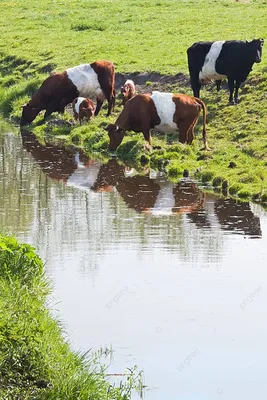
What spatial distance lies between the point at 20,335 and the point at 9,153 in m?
12.8

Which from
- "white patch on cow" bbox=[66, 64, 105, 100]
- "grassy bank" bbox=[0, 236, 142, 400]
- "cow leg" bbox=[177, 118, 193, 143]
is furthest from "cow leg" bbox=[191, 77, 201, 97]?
"grassy bank" bbox=[0, 236, 142, 400]

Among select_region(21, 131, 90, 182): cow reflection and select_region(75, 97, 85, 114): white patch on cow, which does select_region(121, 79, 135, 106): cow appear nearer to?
select_region(75, 97, 85, 114): white patch on cow

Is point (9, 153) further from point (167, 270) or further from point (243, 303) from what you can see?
point (243, 303)

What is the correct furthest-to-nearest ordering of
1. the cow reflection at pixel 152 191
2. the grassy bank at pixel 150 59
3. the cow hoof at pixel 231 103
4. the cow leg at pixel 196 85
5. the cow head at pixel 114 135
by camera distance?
1. the cow leg at pixel 196 85
2. the cow hoof at pixel 231 103
3. the cow head at pixel 114 135
4. the grassy bank at pixel 150 59
5. the cow reflection at pixel 152 191

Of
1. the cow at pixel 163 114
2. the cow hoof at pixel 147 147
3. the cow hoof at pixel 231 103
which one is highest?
the cow at pixel 163 114

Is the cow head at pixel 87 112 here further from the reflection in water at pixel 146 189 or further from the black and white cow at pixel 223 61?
the black and white cow at pixel 223 61

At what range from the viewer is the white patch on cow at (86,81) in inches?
956

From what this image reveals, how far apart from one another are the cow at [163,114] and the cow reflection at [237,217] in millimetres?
3840

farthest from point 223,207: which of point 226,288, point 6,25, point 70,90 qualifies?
point 6,25

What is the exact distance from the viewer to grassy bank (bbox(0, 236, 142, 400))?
8.09 metres

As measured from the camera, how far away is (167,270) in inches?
480

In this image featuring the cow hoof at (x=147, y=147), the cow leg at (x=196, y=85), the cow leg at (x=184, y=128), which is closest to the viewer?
the cow leg at (x=184, y=128)

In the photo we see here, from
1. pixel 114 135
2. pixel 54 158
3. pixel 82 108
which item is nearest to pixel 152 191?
pixel 114 135

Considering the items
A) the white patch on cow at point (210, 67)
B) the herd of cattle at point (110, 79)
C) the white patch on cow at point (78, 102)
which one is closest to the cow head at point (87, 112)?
the herd of cattle at point (110, 79)
